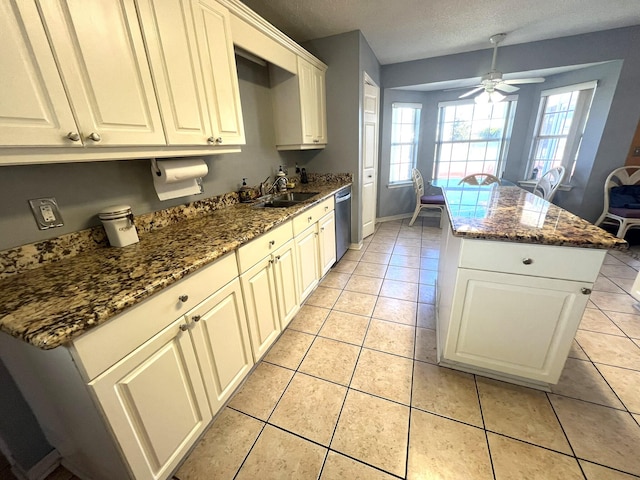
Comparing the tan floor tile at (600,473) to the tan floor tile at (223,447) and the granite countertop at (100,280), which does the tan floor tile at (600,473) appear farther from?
the granite countertop at (100,280)

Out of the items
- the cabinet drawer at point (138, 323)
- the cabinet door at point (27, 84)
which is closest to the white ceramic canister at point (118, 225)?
the cabinet door at point (27, 84)

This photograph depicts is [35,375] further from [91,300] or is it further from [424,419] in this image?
[424,419]

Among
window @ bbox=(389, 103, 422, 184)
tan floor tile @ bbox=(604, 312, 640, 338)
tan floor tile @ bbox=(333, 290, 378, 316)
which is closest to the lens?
tan floor tile @ bbox=(604, 312, 640, 338)

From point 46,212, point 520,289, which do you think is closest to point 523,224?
point 520,289

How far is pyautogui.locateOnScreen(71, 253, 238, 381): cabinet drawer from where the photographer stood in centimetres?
72

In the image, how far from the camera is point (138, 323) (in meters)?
0.85

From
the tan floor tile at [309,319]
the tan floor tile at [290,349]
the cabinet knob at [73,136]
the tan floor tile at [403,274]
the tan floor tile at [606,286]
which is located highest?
the cabinet knob at [73,136]

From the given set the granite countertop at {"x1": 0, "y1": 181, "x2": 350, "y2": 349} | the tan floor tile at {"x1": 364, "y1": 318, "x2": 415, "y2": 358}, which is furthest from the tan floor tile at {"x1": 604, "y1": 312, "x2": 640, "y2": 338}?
the granite countertop at {"x1": 0, "y1": 181, "x2": 350, "y2": 349}

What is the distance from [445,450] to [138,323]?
1.40m

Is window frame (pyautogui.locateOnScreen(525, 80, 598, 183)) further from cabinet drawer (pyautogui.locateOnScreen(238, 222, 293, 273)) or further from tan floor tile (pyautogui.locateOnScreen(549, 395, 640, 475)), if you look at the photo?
cabinet drawer (pyautogui.locateOnScreen(238, 222, 293, 273))

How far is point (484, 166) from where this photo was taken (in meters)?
4.50

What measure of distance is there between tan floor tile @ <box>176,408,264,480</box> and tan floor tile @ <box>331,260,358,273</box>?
175 centimetres

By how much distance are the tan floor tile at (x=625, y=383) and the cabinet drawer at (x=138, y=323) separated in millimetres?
2198

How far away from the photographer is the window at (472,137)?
422cm
